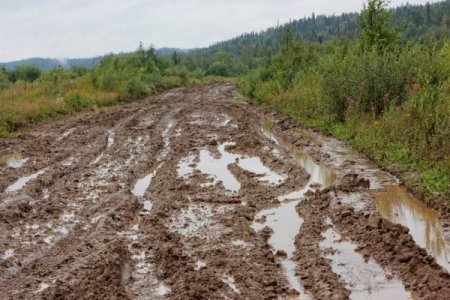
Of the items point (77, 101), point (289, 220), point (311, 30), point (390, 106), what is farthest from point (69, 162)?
point (311, 30)

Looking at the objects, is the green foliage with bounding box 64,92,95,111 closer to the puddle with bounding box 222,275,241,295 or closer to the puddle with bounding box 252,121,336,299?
the puddle with bounding box 252,121,336,299

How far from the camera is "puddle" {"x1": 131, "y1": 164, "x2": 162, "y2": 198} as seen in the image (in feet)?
30.2

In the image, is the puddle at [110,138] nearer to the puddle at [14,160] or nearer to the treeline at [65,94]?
the puddle at [14,160]

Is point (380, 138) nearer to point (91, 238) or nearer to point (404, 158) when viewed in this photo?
point (404, 158)

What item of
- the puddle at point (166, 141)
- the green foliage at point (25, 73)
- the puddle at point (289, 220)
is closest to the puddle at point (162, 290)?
the puddle at point (289, 220)

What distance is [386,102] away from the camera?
13773mm

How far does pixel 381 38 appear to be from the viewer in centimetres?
Result: 1892

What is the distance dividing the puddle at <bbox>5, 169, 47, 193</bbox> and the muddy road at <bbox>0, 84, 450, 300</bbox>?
0.14ft

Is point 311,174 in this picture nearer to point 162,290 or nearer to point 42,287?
point 162,290

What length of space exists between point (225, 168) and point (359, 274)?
227 inches

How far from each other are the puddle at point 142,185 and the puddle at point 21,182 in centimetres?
227

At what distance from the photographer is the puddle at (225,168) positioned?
9859 mm

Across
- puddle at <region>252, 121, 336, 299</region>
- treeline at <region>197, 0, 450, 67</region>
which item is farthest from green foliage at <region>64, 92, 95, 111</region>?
treeline at <region>197, 0, 450, 67</region>

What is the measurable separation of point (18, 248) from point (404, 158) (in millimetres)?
7473
